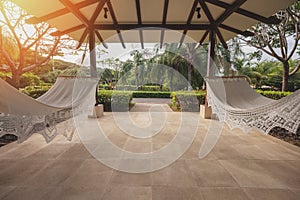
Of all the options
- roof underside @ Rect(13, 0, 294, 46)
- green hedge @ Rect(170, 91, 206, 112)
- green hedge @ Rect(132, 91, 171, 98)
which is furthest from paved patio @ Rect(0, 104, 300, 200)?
green hedge @ Rect(132, 91, 171, 98)

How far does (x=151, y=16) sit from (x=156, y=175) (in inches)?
123

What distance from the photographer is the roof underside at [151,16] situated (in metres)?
2.66

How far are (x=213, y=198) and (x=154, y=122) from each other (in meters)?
2.44

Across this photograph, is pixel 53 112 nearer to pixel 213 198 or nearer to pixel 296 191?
pixel 213 198

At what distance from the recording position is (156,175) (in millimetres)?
1618

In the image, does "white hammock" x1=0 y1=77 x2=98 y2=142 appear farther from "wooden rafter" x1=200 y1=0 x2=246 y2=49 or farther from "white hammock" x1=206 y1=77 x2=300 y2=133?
"wooden rafter" x1=200 y1=0 x2=246 y2=49

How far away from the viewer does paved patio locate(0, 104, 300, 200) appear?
1357 mm

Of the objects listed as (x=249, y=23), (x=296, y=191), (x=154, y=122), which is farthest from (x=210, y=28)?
(x=296, y=191)

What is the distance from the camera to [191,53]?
430 inches

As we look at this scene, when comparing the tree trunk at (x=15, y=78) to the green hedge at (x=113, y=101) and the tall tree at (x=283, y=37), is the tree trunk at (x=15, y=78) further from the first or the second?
the tall tree at (x=283, y=37)

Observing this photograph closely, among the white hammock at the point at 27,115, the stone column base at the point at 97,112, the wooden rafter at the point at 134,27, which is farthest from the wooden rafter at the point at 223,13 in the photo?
the stone column base at the point at 97,112

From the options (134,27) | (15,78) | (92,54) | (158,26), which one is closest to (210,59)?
(158,26)

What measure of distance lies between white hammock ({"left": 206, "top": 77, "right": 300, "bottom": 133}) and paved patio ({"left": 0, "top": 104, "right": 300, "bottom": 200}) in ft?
1.55

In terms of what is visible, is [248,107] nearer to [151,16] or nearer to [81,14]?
[151,16]
